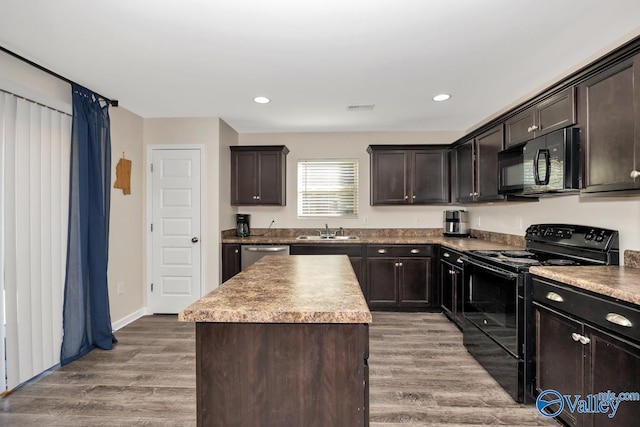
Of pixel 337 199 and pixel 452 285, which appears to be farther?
pixel 337 199

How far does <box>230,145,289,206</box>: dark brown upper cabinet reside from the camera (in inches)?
171

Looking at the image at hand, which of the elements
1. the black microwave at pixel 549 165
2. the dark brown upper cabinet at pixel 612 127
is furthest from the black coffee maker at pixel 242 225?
the dark brown upper cabinet at pixel 612 127

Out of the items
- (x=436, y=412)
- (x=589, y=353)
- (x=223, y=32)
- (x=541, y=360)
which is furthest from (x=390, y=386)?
(x=223, y=32)

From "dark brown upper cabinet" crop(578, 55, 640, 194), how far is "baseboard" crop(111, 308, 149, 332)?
4362 millimetres

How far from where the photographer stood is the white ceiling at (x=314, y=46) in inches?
71.5

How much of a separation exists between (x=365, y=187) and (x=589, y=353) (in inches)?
130

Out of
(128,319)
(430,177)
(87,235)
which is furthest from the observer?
(430,177)

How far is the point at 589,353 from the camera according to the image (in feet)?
5.38

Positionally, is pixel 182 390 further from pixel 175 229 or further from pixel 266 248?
pixel 175 229

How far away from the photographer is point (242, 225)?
4438 mm

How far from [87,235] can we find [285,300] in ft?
8.29

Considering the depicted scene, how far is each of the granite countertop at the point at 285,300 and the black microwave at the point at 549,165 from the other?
61.7 inches

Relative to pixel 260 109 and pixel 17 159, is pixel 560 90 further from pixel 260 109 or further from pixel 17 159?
pixel 17 159

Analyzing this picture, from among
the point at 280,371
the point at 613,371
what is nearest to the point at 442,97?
the point at 613,371
